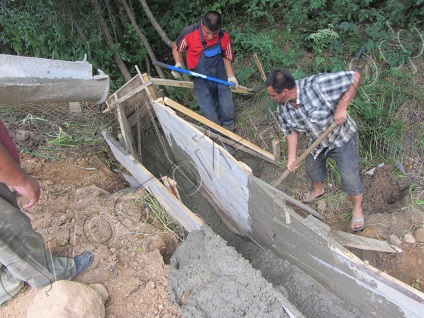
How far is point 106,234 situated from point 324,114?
2.21m

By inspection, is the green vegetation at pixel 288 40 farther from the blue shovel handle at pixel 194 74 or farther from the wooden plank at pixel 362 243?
the wooden plank at pixel 362 243

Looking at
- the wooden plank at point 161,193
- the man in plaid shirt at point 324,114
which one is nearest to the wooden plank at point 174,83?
the wooden plank at point 161,193

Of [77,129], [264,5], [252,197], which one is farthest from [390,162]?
[77,129]

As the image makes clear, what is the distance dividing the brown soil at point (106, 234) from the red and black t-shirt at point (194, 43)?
5.82 feet

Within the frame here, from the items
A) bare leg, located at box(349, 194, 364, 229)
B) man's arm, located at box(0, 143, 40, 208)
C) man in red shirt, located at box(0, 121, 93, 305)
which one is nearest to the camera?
man's arm, located at box(0, 143, 40, 208)

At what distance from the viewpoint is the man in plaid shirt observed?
2.63 meters

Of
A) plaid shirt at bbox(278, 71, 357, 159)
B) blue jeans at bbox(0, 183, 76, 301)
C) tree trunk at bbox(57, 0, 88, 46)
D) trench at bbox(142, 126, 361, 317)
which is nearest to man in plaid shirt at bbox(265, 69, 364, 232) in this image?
plaid shirt at bbox(278, 71, 357, 159)

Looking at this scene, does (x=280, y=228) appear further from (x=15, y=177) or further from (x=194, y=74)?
(x=194, y=74)

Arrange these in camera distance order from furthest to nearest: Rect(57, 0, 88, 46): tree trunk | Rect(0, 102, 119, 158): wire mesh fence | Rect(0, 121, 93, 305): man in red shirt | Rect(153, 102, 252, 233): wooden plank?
Rect(57, 0, 88, 46): tree trunk, Rect(0, 102, 119, 158): wire mesh fence, Rect(153, 102, 252, 233): wooden plank, Rect(0, 121, 93, 305): man in red shirt

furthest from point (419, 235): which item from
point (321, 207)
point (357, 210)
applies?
point (321, 207)

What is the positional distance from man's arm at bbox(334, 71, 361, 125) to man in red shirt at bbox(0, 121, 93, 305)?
7.60 feet

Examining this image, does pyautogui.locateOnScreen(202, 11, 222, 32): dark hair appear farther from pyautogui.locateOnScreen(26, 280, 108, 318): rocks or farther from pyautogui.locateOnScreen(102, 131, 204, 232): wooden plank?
pyautogui.locateOnScreen(26, 280, 108, 318): rocks

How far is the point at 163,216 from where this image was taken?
3.43 metres

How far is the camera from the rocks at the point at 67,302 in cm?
225
